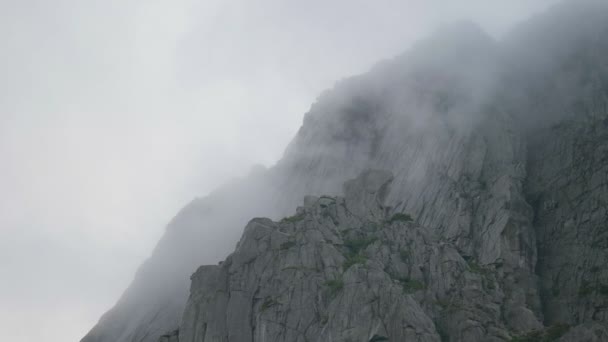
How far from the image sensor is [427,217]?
425 ft

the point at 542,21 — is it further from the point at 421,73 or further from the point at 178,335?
the point at 178,335

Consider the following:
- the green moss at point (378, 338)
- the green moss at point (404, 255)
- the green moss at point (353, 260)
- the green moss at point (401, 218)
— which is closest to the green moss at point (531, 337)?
the green moss at point (378, 338)

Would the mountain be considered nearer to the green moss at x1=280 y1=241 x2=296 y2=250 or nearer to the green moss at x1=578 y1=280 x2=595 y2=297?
the green moss at x1=578 y1=280 x2=595 y2=297

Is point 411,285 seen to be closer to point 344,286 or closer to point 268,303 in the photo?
point 344,286

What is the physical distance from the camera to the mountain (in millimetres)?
104500

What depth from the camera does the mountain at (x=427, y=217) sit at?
10450 cm

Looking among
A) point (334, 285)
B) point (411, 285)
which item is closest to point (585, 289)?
point (411, 285)

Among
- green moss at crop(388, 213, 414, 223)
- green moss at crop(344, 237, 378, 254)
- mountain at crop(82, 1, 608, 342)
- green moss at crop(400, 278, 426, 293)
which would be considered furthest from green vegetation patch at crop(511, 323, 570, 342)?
green moss at crop(388, 213, 414, 223)

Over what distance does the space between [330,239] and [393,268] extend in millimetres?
10329

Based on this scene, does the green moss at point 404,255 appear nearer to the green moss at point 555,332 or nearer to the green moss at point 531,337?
the green moss at point 531,337

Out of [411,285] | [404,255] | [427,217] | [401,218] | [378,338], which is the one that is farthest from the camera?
[427,217]

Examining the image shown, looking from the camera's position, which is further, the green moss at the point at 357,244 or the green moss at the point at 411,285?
the green moss at the point at 357,244

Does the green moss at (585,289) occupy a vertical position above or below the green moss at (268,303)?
below

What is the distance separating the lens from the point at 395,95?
529 ft
